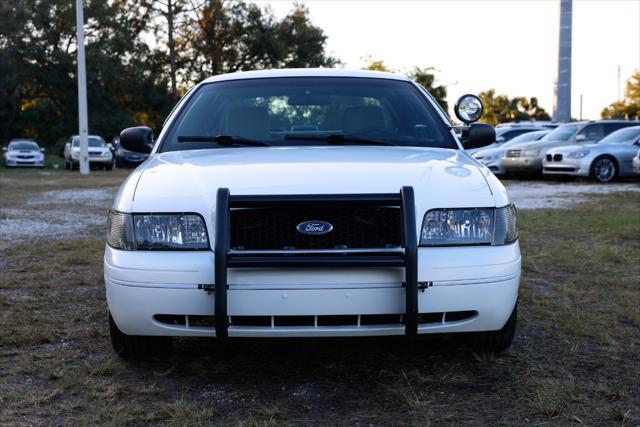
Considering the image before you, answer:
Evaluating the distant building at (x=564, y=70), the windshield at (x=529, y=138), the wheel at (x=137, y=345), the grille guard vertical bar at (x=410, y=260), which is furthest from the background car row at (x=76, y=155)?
the grille guard vertical bar at (x=410, y=260)

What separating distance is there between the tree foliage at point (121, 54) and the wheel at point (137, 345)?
42469mm

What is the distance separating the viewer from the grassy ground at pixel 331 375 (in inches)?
127

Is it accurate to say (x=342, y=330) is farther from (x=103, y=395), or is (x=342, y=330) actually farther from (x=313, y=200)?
(x=103, y=395)

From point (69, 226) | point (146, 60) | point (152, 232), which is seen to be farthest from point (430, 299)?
point (146, 60)

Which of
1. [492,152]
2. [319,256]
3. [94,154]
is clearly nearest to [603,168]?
[492,152]

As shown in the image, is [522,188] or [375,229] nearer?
[375,229]

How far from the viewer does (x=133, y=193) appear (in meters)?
3.61

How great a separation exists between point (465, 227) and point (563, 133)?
1861cm

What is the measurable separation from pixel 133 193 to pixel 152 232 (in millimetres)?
257

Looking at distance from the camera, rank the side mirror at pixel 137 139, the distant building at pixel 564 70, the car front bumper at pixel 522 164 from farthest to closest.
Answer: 1. the distant building at pixel 564 70
2. the car front bumper at pixel 522 164
3. the side mirror at pixel 137 139

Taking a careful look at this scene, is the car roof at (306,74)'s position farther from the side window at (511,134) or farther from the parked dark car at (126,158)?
the parked dark car at (126,158)

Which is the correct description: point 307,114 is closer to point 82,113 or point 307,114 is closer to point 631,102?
point 82,113

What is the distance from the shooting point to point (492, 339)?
3.93m

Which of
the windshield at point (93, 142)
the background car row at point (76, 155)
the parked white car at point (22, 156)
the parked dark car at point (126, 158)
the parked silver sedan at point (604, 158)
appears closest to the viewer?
the parked silver sedan at point (604, 158)
